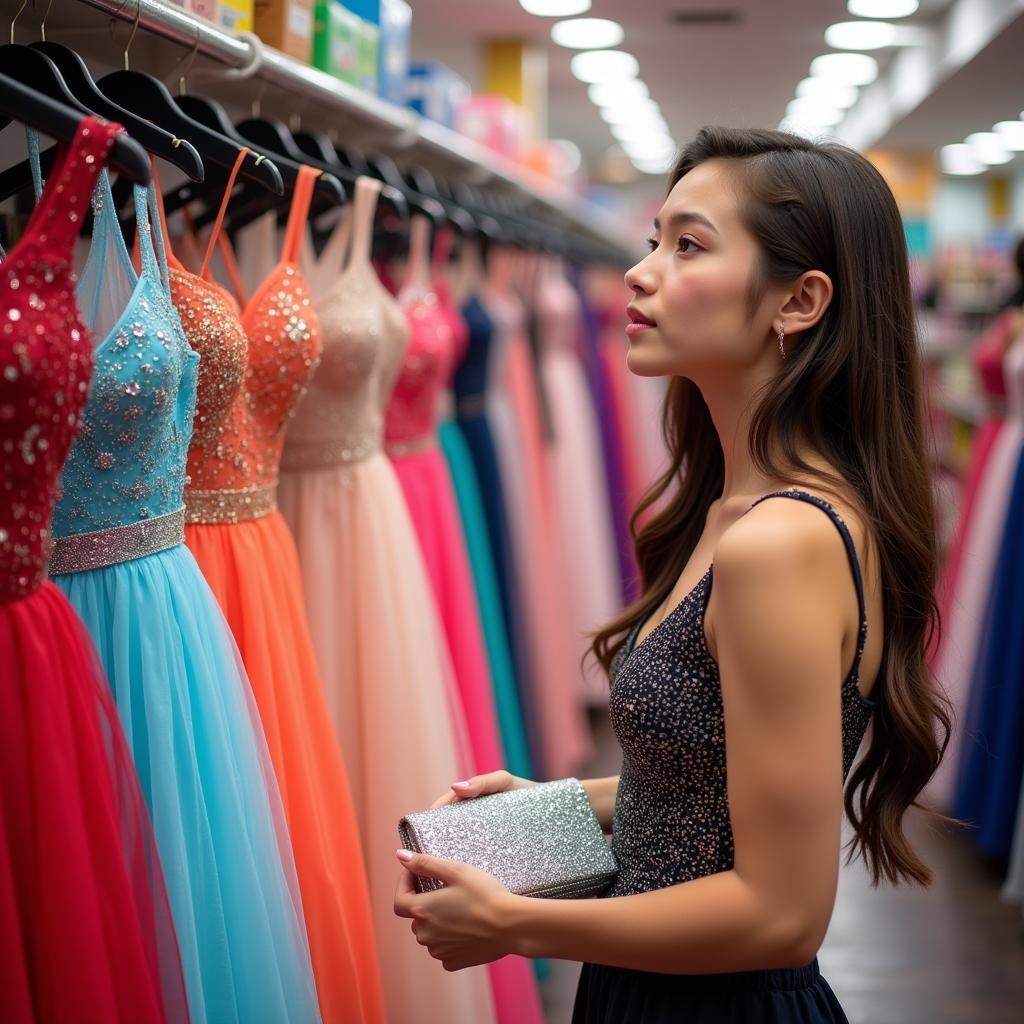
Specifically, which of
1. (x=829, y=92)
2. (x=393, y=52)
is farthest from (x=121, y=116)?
(x=829, y=92)

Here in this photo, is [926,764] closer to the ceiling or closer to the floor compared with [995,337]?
closer to the floor

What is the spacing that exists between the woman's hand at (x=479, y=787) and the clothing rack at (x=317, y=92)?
1.06 metres

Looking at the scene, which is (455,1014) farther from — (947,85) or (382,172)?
(947,85)

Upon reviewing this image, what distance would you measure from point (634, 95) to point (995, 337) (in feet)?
9.98

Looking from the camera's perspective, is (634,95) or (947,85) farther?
(634,95)

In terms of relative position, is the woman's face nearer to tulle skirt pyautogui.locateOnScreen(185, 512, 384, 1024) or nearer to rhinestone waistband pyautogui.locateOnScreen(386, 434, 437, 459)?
tulle skirt pyautogui.locateOnScreen(185, 512, 384, 1024)

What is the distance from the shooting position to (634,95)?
6328 mm

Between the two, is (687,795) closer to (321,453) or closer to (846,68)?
(321,453)

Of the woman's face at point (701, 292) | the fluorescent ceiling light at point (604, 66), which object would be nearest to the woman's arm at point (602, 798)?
the woman's face at point (701, 292)

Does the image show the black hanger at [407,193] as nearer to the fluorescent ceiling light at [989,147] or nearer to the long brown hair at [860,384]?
the long brown hair at [860,384]

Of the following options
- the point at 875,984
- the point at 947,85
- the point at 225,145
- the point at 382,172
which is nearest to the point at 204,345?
the point at 225,145

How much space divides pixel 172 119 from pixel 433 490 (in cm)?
117

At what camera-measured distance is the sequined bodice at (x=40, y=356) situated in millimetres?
1039

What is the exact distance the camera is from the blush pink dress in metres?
1.95
